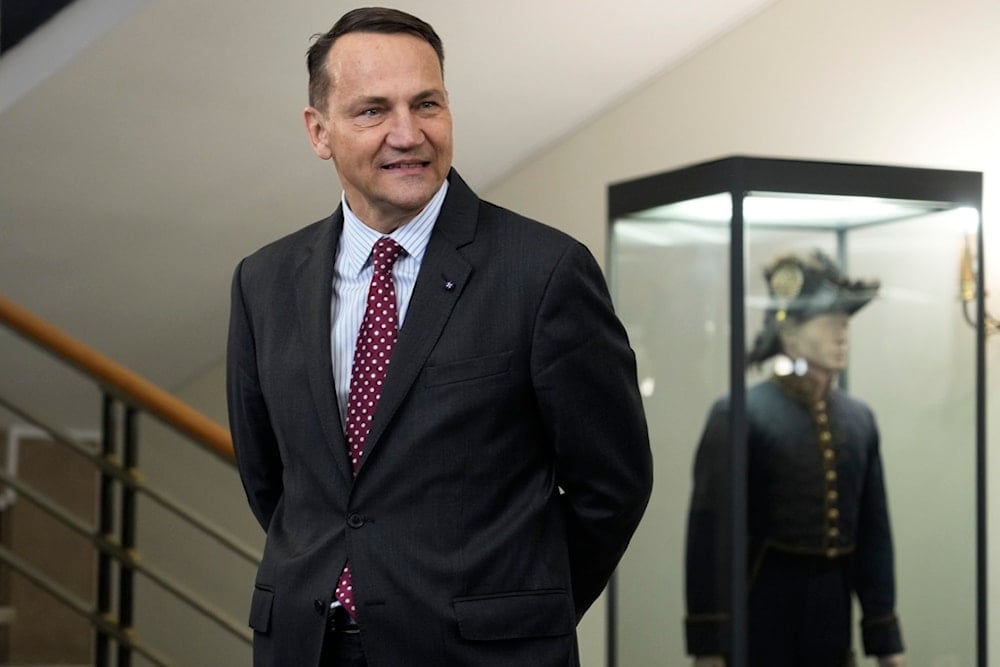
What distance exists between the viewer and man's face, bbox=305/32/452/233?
5.29 ft

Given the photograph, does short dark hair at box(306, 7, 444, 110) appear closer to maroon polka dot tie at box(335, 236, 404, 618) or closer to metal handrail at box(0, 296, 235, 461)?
maroon polka dot tie at box(335, 236, 404, 618)

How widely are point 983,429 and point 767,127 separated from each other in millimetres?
1157

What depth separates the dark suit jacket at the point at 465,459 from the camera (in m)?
1.56

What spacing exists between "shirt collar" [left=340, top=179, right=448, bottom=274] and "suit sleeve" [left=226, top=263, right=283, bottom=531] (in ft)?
0.59

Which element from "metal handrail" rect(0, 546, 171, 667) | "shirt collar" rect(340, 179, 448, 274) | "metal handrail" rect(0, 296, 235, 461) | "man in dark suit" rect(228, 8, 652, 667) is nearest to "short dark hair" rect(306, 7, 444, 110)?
"man in dark suit" rect(228, 8, 652, 667)

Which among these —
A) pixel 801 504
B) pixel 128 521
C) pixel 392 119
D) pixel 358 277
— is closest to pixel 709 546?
pixel 801 504

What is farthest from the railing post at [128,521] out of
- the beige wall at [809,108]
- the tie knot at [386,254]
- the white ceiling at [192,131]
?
the beige wall at [809,108]

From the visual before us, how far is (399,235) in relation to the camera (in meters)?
1.66

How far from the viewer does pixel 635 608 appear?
388 centimetres

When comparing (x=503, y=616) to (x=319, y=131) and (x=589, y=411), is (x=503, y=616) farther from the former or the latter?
(x=319, y=131)

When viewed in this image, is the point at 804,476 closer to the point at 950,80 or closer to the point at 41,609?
the point at 950,80

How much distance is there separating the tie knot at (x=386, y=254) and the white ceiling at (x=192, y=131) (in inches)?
70.0

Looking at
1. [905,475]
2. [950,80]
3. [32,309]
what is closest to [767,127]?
[950,80]

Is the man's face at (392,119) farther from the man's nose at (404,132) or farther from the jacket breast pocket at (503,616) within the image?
the jacket breast pocket at (503,616)
